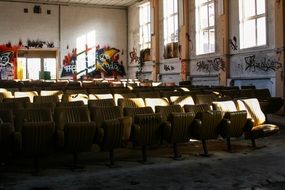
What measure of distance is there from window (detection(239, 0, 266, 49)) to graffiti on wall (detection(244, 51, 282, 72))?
528mm

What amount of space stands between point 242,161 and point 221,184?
52.7 inches

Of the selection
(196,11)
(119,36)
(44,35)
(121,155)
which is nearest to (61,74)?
(44,35)

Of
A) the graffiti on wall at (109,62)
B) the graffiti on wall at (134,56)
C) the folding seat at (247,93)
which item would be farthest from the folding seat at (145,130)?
the graffiti on wall at (109,62)

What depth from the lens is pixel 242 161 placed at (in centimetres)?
594

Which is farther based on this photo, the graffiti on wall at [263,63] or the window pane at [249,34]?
the window pane at [249,34]

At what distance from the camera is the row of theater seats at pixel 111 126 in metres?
5.14

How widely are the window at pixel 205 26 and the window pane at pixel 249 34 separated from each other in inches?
87.6

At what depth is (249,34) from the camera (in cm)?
1446

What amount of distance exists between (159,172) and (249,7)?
35.2ft

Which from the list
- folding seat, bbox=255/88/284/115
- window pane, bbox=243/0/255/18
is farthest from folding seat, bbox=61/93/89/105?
window pane, bbox=243/0/255/18

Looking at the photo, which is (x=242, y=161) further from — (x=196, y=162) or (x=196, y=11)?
(x=196, y=11)

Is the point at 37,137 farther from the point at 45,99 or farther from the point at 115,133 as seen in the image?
the point at 45,99

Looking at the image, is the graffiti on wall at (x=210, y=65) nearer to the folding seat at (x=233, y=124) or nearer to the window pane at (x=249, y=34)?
the window pane at (x=249, y=34)

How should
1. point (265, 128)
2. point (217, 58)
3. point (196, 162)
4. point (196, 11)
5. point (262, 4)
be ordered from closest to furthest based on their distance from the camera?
point (196, 162) < point (265, 128) < point (262, 4) < point (217, 58) < point (196, 11)
